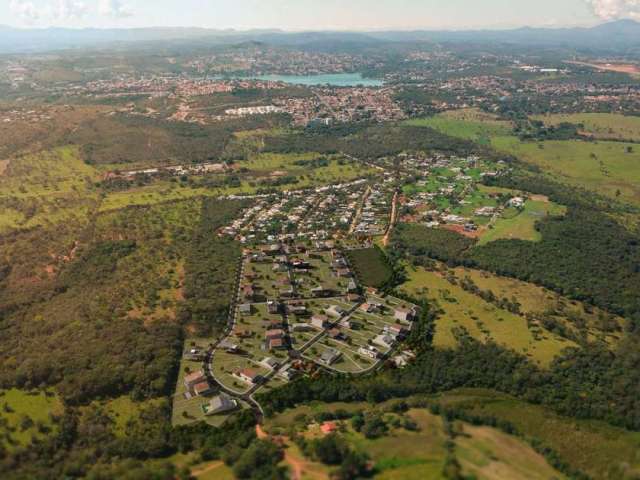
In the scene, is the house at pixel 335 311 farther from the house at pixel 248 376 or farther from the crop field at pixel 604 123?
the crop field at pixel 604 123

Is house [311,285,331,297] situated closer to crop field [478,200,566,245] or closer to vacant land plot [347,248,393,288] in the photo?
vacant land plot [347,248,393,288]

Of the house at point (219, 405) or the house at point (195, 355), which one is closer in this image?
the house at point (219, 405)

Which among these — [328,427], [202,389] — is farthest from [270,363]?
[328,427]

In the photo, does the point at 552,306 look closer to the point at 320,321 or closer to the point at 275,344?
the point at 320,321

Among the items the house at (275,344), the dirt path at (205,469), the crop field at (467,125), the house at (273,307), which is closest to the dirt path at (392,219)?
the house at (273,307)

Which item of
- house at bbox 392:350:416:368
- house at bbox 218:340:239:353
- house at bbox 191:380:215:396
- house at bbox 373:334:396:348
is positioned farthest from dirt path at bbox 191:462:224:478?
house at bbox 373:334:396:348

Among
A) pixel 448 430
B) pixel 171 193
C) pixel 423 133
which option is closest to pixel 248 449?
pixel 448 430
